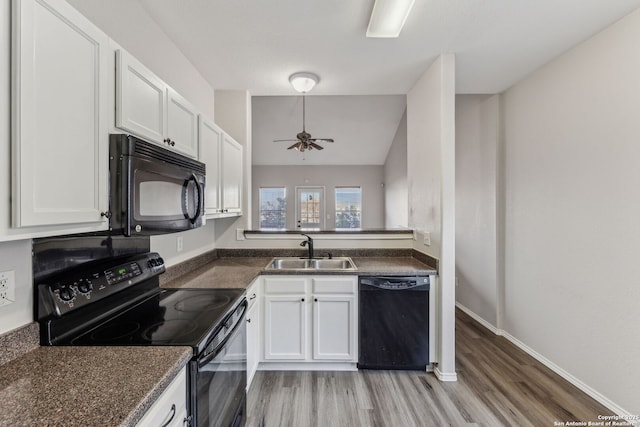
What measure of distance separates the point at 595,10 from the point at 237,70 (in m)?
2.65

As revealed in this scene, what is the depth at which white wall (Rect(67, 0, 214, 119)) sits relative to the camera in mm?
1445

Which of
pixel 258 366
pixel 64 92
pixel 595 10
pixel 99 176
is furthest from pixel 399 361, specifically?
pixel 595 10

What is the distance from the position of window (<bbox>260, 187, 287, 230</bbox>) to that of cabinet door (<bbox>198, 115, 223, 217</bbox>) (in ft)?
17.9

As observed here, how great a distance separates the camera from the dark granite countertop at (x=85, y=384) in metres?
0.70

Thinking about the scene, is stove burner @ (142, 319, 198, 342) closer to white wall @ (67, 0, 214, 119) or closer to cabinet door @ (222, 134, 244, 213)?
cabinet door @ (222, 134, 244, 213)

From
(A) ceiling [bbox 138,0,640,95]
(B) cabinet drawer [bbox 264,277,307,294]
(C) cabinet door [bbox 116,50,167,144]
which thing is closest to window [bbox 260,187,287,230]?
(A) ceiling [bbox 138,0,640,95]

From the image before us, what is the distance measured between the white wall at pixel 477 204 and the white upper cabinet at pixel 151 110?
3.04 metres

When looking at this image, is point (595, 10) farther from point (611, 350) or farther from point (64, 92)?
point (64, 92)

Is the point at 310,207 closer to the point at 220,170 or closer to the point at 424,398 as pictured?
the point at 220,170

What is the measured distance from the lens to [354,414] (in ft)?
6.19

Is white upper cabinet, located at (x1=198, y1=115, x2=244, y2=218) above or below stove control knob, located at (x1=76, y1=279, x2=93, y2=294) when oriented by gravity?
above

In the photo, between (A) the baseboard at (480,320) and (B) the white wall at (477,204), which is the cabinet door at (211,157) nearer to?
(B) the white wall at (477,204)

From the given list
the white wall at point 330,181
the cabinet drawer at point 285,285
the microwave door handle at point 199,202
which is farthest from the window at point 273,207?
the microwave door handle at point 199,202

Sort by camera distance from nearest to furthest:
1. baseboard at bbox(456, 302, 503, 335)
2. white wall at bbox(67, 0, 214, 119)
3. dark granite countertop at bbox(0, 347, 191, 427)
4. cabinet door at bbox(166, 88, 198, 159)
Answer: dark granite countertop at bbox(0, 347, 191, 427) < white wall at bbox(67, 0, 214, 119) < cabinet door at bbox(166, 88, 198, 159) < baseboard at bbox(456, 302, 503, 335)
